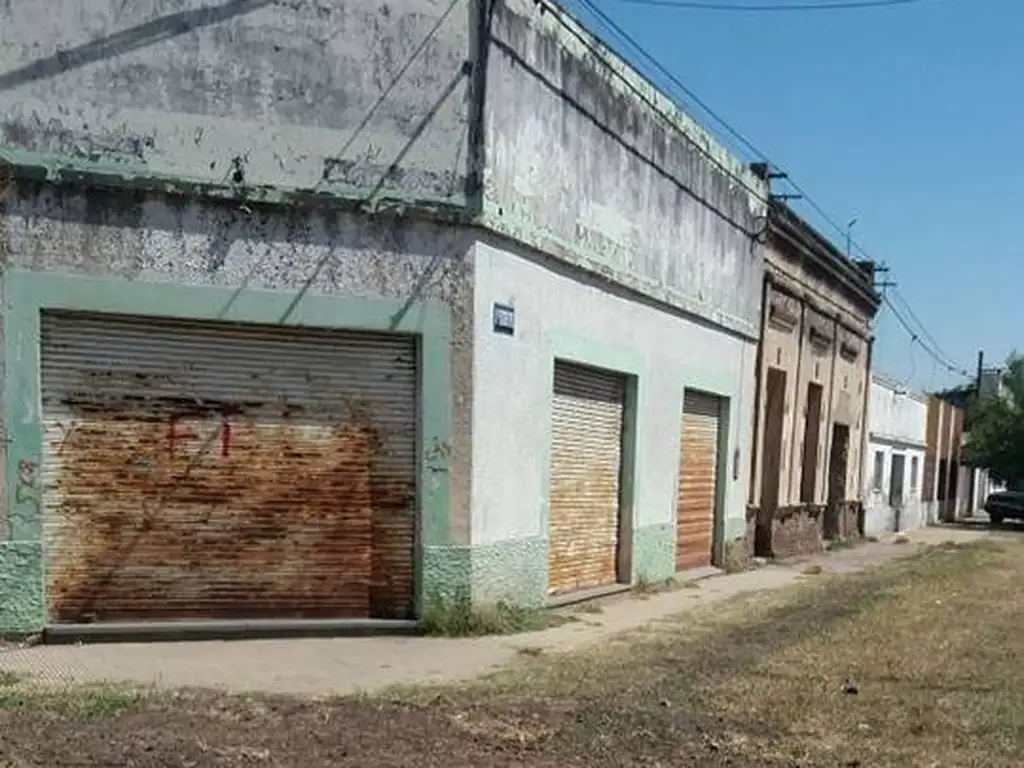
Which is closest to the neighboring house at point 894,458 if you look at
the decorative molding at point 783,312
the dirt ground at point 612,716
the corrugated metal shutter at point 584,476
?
the decorative molding at point 783,312

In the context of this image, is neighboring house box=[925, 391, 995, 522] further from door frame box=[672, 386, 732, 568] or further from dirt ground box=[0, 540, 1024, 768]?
dirt ground box=[0, 540, 1024, 768]

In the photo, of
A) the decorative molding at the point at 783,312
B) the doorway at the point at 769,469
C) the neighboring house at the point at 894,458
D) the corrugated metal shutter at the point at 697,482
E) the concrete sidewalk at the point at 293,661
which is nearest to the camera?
the concrete sidewalk at the point at 293,661

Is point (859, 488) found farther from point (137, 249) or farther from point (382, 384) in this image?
point (137, 249)

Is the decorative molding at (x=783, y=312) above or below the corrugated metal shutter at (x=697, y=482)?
above

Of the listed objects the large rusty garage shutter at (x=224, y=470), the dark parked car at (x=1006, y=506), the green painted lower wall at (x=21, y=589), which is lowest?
the dark parked car at (x=1006, y=506)

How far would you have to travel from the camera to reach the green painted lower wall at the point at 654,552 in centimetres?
1416

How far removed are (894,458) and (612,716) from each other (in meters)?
31.0

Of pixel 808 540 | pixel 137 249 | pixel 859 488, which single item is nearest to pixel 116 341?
pixel 137 249

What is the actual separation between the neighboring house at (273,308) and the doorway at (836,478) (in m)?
16.1

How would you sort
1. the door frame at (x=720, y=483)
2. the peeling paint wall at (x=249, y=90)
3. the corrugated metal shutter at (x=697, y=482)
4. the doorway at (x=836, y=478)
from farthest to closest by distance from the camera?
the doorway at (x=836, y=478), the door frame at (x=720, y=483), the corrugated metal shutter at (x=697, y=482), the peeling paint wall at (x=249, y=90)

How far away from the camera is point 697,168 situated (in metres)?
15.8

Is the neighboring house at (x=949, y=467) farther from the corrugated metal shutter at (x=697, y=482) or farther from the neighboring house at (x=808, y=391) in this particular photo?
the corrugated metal shutter at (x=697, y=482)

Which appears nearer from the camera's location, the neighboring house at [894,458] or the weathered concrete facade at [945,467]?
the neighboring house at [894,458]

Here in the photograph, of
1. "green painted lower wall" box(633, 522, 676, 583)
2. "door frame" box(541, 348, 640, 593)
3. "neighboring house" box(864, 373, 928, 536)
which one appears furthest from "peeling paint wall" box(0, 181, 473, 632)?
"neighboring house" box(864, 373, 928, 536)
